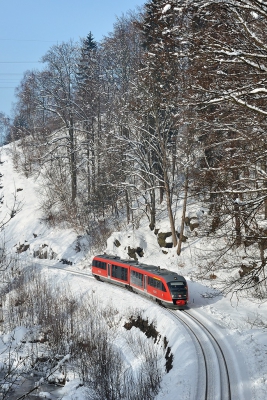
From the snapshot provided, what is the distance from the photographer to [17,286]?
27422 millimetres

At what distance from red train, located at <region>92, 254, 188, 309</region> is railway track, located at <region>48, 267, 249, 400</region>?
1.84 meters

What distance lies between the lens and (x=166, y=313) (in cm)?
1856

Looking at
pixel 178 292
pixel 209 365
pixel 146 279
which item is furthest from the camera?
pixel 146 279

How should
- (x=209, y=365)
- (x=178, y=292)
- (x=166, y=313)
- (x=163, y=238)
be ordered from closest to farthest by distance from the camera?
1. (x=209, y=365)
2. (x=166, y=313)
3. (x=178, y=292)
4. (x=163, y=238)

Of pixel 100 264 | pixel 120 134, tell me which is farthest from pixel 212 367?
pixel 120 134

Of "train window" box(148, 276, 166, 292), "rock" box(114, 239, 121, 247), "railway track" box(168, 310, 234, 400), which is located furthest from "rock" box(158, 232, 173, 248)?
"railway track" box(168, 310, 234, 400)

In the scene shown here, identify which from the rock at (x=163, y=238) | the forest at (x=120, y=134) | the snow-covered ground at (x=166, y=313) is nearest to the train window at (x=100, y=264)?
the snow-covered ground at (x=166, y=313)

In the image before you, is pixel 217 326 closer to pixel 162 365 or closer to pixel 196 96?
pixel 162 365

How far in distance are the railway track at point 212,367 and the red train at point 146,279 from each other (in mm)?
1836

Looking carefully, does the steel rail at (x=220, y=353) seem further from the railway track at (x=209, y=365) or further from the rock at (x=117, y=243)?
the rock at (x=117, y=243)

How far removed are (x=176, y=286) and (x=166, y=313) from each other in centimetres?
146

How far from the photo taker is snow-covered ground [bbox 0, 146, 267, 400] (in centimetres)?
1220

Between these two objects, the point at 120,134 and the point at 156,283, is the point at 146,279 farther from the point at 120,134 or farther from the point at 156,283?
the point at 120,134

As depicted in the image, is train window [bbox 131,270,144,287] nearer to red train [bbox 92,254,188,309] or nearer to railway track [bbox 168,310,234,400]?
red train [bbox 92,254,188,309]
